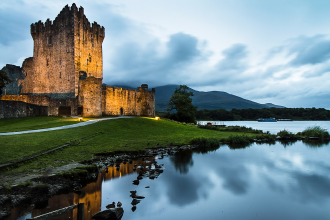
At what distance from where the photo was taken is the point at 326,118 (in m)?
103

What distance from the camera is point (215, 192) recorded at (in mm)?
9391

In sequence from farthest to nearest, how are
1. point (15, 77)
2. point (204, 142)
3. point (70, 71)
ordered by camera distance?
point (15, 77) < point (70, 71) < point (204, 142)

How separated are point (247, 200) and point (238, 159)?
7808 millimetres

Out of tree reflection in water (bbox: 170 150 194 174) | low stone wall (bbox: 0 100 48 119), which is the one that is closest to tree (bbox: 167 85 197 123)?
low stone wall (bbox: 0 100 48 119)

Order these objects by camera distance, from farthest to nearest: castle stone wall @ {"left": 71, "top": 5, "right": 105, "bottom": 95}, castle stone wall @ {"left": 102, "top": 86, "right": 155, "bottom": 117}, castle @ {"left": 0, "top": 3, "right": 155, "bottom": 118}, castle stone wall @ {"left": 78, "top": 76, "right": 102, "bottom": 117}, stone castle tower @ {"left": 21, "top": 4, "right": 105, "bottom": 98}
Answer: castle stone wall @ {"left": 102, "top": 86, "right": 155, "bottom": 117}, castle stone wall @ {"left": 71, "top": 5, "right": 105, "bottom": 95}, stone castle tower @ {"left": 21, "top": 4, "right": 105, "bottom": 98}, castle @ {"left": 0, "top": 3, "right": 155, "bottom": 118}, castle stone wall @ {"left": 78, "top": 76, "right": 102, "bottom": 117}

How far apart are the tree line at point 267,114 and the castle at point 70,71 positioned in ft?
233

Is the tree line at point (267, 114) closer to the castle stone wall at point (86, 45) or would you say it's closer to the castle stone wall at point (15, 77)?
the castle stone wall at point (86, 45)

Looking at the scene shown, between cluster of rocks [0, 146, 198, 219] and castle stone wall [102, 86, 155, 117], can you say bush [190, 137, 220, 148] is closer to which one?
cluster of rocks [0, 146, 198, 219]

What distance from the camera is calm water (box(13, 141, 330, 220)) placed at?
7.41 m

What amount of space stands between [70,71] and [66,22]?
325 inches

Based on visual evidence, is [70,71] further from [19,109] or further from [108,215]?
[108,215]

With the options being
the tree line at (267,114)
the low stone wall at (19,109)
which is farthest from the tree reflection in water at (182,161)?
the tree line at (267,114)

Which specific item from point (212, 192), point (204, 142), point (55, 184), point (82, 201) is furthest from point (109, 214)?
point (204, 142)

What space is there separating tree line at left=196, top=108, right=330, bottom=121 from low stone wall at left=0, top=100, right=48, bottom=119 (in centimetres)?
7933
